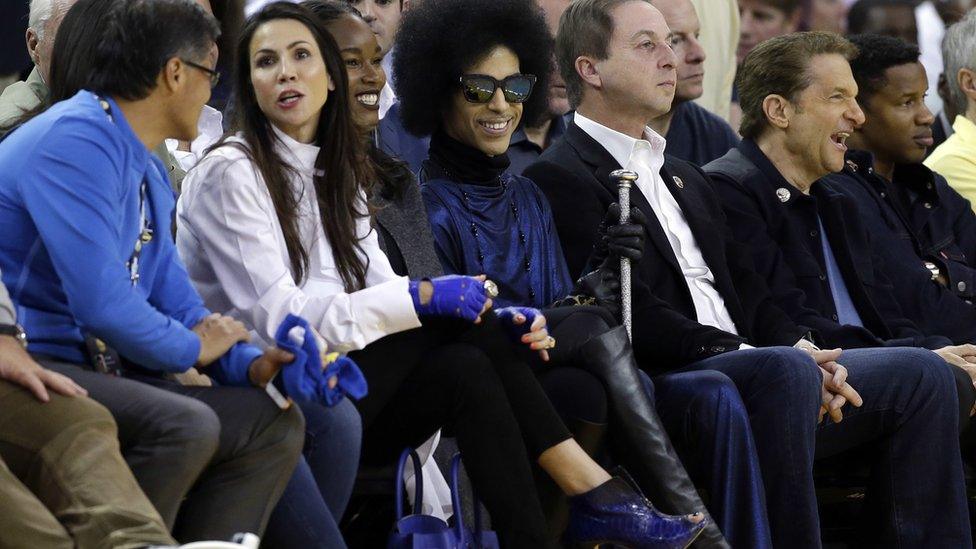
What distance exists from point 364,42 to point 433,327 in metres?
1.17

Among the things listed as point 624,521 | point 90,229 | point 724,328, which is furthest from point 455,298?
point 724,328

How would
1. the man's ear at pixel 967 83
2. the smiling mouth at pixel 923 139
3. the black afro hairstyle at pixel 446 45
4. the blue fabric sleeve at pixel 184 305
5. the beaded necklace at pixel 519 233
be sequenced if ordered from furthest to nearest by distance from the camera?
the man's ear at pixel 967 83 → the smiling mouth at pixel 923 139 → the black afro hairstyle at pixel 446 45 → the beaded necklace at pixel 519 233 → the blue fabric sleeve at pixel 184 305

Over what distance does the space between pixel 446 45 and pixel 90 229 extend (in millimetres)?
2021

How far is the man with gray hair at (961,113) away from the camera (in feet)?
22.6

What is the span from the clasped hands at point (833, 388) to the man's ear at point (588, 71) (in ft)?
3.79

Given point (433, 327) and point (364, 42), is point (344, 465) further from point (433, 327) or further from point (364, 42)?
point (364, 42)

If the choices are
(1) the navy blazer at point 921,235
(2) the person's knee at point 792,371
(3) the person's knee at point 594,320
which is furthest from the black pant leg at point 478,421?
(1) the navy blazer at point 921,235

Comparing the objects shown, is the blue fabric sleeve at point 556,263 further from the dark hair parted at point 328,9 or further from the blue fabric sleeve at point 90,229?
the blue fabric sleeve at point 90,229

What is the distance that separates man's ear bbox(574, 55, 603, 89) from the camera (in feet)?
18.1

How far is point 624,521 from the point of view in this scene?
4117 mm

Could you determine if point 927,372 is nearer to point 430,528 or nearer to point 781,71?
point 781,71

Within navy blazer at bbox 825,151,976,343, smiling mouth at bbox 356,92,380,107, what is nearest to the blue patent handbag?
smiling mouth at bbox 356,92,380,107

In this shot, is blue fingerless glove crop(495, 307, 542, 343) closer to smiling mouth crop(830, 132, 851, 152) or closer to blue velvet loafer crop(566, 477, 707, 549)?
blue velvet loafer crop(566, 477, 707, 549)

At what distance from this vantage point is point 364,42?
16.1ft
